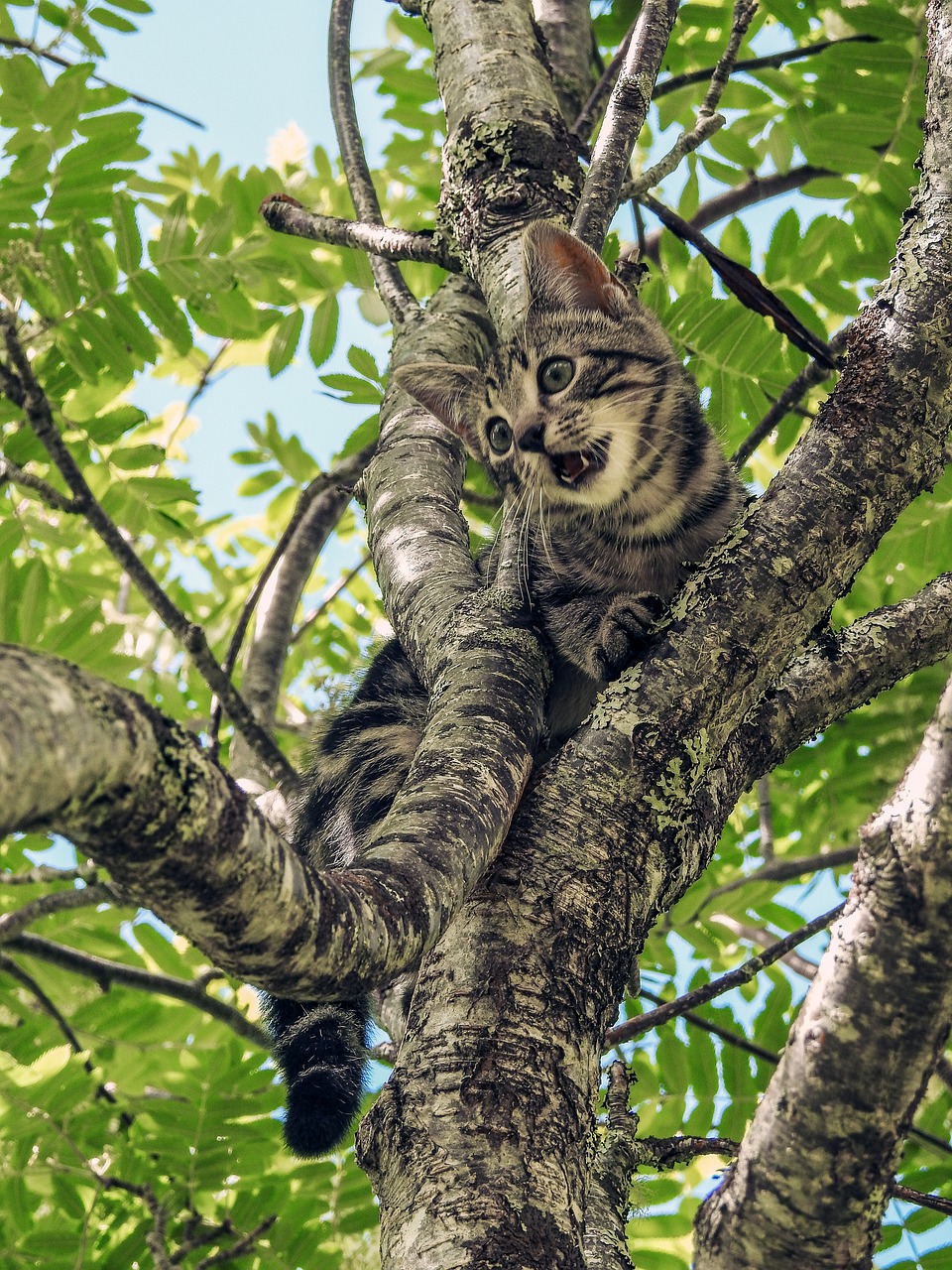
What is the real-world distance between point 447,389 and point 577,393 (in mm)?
396

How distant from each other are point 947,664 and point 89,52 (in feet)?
12.6

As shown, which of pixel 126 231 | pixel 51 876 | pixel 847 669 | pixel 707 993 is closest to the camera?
pixel 847 669

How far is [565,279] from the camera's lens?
123 inches

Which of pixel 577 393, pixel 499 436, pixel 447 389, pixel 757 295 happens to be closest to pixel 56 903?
pixel 447 389

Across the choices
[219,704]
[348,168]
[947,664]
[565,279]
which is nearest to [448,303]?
[348,168]

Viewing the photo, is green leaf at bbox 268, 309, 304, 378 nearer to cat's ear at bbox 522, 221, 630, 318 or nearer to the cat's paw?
cat's ear at bbox 522, 221, 630, 318

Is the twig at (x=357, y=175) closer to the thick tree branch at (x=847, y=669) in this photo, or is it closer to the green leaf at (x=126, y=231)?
the green leaf at (x=126, y=231)

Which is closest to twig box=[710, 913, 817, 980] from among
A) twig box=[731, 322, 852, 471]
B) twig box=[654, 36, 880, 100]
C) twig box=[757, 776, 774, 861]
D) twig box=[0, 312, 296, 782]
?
twig box=[757, 776, 774, 861]

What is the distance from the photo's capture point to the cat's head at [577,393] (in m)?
3.39

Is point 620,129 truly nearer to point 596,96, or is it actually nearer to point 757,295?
point 757,295

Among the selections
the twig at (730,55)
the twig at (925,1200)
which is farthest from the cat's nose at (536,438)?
the twig at (925,1200)

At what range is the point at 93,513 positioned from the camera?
3.02m

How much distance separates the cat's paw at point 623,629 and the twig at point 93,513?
1043 millimetres

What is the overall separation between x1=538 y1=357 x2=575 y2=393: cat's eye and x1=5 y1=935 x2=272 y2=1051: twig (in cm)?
207
